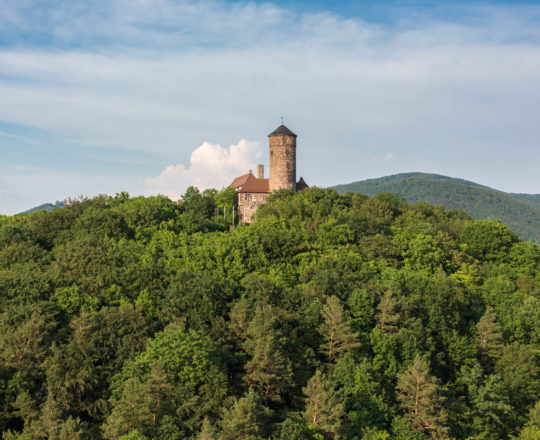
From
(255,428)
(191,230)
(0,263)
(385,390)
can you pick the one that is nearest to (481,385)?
(385,390)

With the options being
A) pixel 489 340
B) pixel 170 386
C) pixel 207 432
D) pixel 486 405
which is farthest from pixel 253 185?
pixel 207 432

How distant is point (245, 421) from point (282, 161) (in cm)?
4207

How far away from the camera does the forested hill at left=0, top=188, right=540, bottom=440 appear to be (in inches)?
1331

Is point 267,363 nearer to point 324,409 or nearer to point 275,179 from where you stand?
point 324,409

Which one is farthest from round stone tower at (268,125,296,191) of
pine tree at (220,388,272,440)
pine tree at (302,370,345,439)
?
pine tree at (220,388,272,440)

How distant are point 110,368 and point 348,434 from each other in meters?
14.6

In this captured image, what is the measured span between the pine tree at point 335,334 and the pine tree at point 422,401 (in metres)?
4.17

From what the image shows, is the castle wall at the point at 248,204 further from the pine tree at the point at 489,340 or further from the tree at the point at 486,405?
the tree at the point at 486,405

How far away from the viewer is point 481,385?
40.9 meters

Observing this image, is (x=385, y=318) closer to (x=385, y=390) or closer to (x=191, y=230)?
(x=385, y=390)

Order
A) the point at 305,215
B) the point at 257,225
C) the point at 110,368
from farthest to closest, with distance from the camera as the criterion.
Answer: the point at 305,215, the point at 257,225, the point at 110,368

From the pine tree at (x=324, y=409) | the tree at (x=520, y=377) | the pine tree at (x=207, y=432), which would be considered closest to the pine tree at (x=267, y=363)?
the pine tree at (x=324, y=409)

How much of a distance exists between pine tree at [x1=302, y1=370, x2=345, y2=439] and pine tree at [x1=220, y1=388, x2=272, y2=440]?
266 centimetres

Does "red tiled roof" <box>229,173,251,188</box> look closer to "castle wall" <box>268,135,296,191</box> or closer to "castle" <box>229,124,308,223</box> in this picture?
"castle" <box>229,124,308,223</box>
